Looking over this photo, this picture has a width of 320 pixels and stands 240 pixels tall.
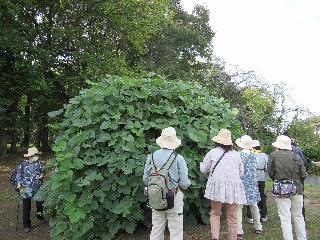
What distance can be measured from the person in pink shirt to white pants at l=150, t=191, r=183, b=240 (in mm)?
536

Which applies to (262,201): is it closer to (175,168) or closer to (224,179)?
(224,179)

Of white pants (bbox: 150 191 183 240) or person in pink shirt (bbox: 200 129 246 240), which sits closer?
white pants (bbox: 150 191 183 240)

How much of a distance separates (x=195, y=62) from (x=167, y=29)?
551 cm

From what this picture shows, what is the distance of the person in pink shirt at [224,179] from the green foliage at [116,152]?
1.06 metres

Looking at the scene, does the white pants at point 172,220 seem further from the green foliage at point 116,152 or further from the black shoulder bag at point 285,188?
the black shoulder bag at point 285,188

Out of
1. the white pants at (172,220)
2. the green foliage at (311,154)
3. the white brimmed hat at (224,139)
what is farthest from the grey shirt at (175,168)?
the green foliage at (311,154)

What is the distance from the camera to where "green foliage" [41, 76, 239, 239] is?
5867 millimetres

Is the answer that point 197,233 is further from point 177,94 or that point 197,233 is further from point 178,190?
point 177,94

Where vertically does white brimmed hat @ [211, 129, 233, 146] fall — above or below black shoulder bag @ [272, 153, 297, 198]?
above

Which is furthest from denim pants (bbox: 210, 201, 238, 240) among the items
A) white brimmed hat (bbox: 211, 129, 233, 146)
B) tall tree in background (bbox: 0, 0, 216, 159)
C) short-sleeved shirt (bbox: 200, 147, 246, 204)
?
tall tree in background (bbox: 0, 0, 216, 159)

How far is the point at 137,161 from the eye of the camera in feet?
19.6

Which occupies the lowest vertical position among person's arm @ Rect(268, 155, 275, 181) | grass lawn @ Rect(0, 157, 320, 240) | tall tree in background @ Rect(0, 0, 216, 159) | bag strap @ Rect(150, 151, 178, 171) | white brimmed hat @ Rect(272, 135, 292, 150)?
grass lawn @ Rect(0, 157, 320, 240)

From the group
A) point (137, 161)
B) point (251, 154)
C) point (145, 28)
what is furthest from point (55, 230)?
point (145, 28)

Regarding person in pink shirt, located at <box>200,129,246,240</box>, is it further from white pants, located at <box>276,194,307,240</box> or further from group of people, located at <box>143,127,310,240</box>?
white pants, located at <box>276,194,307,240</box>
